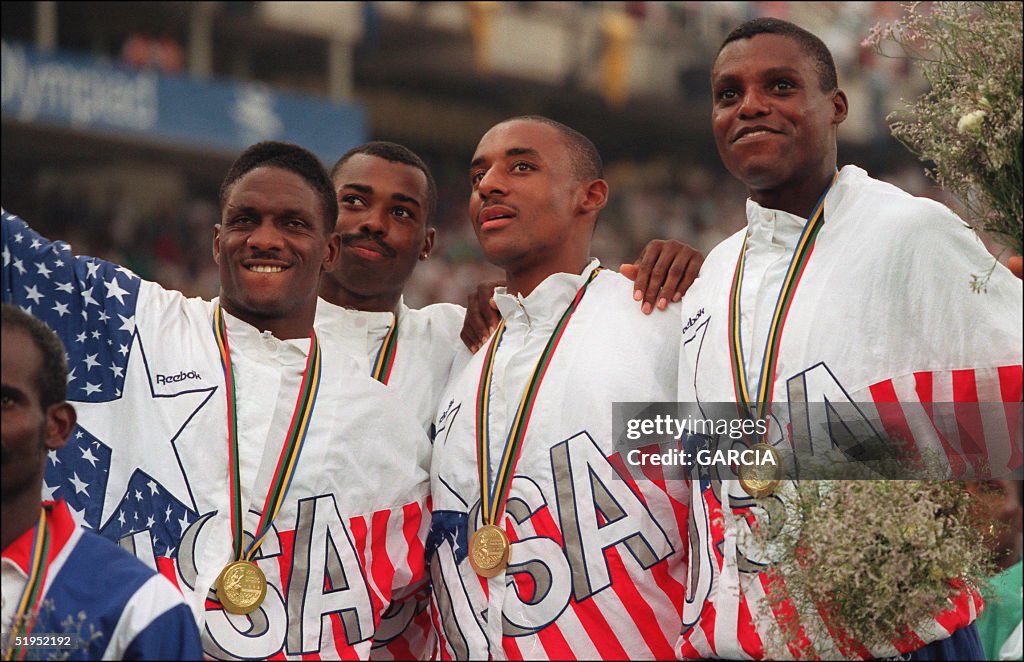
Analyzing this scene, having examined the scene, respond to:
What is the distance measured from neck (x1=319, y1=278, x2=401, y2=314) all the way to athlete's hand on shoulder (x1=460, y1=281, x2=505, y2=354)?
1.15 ft

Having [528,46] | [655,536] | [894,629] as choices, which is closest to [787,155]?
[655,536]

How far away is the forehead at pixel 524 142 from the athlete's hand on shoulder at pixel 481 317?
503 millimetres

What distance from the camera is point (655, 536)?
155 inches

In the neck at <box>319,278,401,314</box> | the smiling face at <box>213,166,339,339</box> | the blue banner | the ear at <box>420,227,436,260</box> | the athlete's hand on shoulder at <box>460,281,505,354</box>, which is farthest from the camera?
the blue banner

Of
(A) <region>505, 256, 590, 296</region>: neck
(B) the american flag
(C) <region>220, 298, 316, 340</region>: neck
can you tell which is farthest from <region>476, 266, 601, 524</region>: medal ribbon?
(B) the american flag

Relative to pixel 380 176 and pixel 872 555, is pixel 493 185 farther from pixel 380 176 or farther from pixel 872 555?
pixel 872 555

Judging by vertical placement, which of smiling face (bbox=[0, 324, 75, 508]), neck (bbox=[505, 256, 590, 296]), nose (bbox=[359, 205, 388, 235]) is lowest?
smiling face (bbox=[0, 324, 75, 508])

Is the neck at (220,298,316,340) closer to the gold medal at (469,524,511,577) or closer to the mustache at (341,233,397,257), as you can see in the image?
the mustache at (341,233,397,257)

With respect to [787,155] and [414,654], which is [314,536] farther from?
[787,155]

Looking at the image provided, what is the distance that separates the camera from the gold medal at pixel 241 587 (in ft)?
12.5

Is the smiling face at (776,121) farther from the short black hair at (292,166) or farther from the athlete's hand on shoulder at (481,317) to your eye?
the short black hair at (292,166)

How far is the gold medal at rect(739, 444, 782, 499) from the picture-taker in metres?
3.46

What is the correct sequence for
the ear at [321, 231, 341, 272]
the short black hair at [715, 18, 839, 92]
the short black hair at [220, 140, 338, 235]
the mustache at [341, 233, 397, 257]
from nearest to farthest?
the short black hair at [715, 18, 839, 92] < the short black hair at [220, 140, 338, 235] < the ear at [321, 231, 341, 272] < the mustache at [341, 233, 397, 257]

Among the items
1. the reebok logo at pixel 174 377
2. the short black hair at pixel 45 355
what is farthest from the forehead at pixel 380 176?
the short black hair at pixel 45 355
